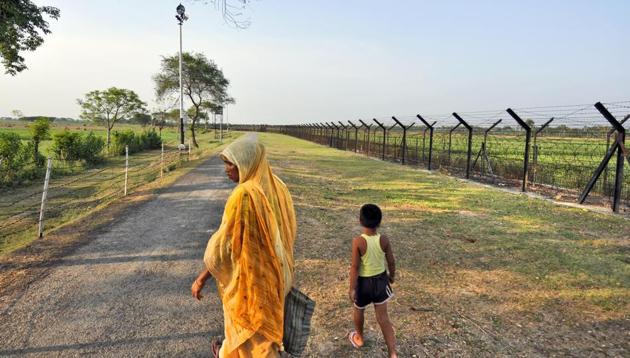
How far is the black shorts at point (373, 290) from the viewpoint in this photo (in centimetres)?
287

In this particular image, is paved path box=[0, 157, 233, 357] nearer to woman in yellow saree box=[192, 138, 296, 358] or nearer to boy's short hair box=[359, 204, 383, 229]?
woman in yellow saree box=[192, 138, 296, 358]

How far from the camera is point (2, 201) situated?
10852mm

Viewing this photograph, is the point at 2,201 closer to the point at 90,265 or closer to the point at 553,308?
the point at 90,265

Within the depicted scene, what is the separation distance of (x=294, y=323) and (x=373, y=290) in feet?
2.65

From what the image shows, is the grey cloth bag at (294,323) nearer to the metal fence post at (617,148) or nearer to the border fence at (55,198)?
the border fence at (55,198)

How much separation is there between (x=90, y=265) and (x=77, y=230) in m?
1.88

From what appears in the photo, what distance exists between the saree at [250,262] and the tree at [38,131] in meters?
17.0

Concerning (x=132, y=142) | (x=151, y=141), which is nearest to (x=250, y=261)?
(x=132, y=142)

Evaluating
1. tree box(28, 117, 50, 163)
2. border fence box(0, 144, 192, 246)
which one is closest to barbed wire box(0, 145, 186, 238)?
border fence box(0, 144, 192, 246)

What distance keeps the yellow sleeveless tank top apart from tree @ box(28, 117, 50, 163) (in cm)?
1691

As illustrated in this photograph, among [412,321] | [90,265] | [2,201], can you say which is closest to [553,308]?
[412,321]

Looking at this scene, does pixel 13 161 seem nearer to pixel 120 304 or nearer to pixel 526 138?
pixel 120 304

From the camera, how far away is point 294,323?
2268mm

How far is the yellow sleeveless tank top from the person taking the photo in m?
→ 2.83
